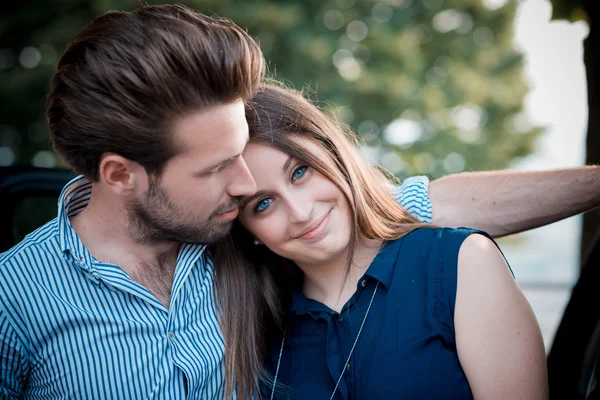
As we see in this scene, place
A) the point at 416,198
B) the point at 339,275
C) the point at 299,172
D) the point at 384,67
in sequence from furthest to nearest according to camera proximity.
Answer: the point at 384,67 → the point at 416,198 → the point at 339,275 → the point at 299,172

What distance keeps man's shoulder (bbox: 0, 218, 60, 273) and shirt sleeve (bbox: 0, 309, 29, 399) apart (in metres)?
0.16

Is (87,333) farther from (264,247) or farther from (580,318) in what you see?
(580,318)

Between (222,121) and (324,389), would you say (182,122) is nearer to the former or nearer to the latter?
(222,121)

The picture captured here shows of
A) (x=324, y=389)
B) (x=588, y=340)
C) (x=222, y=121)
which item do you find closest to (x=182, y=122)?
(x=222, y=121)

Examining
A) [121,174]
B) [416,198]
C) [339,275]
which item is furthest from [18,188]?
[416,198]

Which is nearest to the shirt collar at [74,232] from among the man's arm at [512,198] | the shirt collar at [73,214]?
the shirt collar at [73,214]

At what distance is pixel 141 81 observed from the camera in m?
1.80

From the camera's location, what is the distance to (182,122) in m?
1.90

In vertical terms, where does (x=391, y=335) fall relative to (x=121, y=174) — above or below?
below

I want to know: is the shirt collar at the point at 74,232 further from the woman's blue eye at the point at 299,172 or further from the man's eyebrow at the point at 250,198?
the woman's blue eye at the point at 299,172

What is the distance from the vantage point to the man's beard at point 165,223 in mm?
2000

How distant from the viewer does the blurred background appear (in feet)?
22.3

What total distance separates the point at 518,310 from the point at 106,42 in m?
1.48

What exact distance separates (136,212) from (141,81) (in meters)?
0.47
